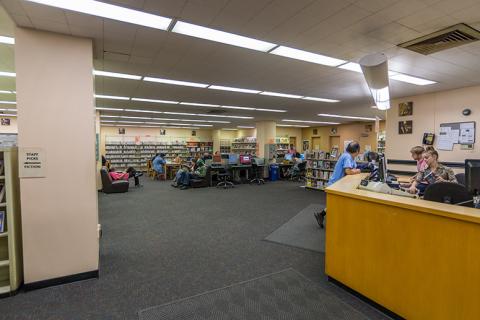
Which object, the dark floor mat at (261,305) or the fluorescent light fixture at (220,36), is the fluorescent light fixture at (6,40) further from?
the dark floor mat at (261,305)

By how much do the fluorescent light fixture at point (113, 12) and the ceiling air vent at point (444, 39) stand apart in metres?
3.16

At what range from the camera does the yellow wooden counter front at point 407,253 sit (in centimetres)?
181

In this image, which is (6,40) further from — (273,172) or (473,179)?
(273,172)

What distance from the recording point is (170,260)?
11.4 ft

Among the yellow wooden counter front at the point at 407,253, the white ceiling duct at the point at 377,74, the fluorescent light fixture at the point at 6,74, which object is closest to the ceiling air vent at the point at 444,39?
the white ceiling duct at the point at 377,74

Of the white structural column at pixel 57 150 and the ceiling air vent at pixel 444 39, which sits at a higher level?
the ceiling air vent at pixel 444 39

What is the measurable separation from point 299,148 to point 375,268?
57.9 feet

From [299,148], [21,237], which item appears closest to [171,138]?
[299,148]

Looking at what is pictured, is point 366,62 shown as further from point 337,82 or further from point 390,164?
point 390,164

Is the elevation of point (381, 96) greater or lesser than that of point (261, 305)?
greater

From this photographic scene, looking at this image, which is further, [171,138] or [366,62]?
[171,138]

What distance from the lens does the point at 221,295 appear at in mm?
2643

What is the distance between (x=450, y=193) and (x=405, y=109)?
549cm

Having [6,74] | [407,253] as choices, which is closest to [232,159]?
[6,74]
